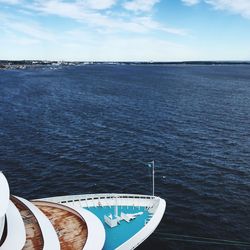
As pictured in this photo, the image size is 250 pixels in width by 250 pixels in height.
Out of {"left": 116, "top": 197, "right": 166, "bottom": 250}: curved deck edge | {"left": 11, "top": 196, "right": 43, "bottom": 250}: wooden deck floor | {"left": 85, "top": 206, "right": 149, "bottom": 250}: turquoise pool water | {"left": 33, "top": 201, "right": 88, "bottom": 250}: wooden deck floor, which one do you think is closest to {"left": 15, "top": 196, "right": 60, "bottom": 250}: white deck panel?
{"left": 11, "top": 196, "right": 43, "bottom": 250}: wooden deck floor

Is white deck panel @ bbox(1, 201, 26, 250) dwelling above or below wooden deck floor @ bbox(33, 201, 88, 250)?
above

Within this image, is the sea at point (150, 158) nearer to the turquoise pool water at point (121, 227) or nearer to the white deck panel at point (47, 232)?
the turquoise pool water at point (121, 227)

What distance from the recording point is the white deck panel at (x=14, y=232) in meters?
29.9

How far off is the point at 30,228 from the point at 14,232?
296cm

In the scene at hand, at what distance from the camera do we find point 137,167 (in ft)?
240

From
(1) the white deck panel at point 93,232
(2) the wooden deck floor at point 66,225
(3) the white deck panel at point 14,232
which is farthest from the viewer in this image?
(2) the wooden deck floor at point 66,225

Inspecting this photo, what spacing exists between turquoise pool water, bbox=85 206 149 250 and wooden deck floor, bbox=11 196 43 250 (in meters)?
7.75

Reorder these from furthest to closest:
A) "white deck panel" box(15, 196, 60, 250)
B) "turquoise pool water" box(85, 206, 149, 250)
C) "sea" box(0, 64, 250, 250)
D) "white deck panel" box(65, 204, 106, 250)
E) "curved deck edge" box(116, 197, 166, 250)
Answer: "sea" box(0, 64, 250, 250), "turquoise pool water" box(85, 206, 149, 250), "curved deck edge" box(116, 197, 166, 250), "white deck panel" box(65, 204, 106, 250), "white deck panel" box(15, 196, 60, 250)

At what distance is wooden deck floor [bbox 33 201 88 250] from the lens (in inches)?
1381

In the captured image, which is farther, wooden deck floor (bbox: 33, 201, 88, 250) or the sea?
the sea

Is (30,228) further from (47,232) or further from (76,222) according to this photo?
(76,222)


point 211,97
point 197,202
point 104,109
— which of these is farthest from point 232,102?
point 197,202

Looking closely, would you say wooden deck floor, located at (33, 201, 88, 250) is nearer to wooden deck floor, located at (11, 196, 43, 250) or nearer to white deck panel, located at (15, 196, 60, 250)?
white deck panel, located at (15, 196, 60, 250)

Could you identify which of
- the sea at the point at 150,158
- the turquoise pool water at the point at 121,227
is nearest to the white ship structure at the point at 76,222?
the turquoise pool water at the point at 121,227
